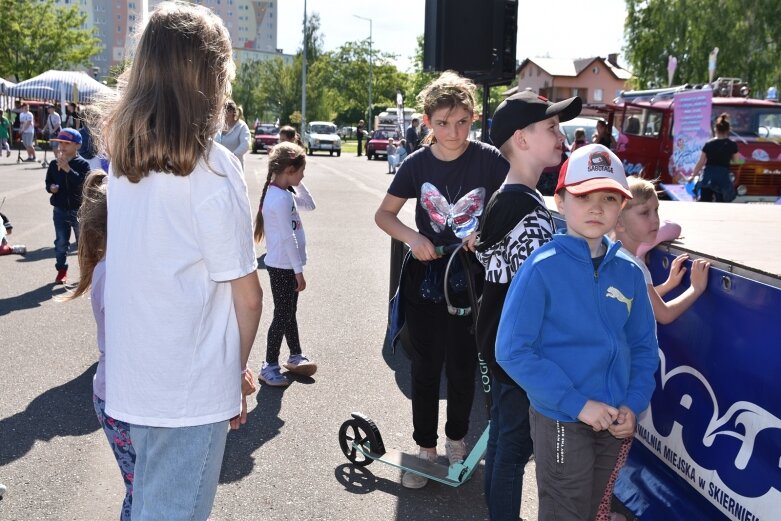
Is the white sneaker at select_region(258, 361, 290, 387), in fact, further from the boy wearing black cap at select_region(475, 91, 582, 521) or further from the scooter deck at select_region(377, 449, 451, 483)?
the boy wearing black cap at select_region(475, 91, 582, 521)

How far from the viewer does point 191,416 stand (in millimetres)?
2162

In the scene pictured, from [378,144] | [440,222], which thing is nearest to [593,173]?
[440,222]

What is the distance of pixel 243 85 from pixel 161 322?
386ft

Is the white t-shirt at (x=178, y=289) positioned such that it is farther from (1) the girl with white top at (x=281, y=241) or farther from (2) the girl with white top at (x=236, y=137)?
(2) the girl with white top at (x=236, y=137)

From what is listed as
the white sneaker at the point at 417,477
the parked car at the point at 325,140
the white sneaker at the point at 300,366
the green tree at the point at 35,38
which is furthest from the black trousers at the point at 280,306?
the green tree at the point at 35,38

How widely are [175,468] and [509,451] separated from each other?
139 cm

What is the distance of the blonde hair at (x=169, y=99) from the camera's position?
206 cm

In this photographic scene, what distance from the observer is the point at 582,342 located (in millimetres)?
2566

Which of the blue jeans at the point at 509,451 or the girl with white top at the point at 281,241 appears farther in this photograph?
the girl with white top at the point at 281,241

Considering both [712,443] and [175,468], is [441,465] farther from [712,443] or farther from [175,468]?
[175,468]

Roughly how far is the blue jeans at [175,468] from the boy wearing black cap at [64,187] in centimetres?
692

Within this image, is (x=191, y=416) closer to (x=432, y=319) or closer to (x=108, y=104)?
(x=108, y=104)

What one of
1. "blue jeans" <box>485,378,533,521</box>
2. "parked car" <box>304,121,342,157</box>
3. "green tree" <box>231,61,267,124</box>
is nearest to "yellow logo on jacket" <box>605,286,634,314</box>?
"blue jeans" <box>485,378,533,521</box>

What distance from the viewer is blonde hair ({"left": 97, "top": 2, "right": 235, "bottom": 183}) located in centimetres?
206
